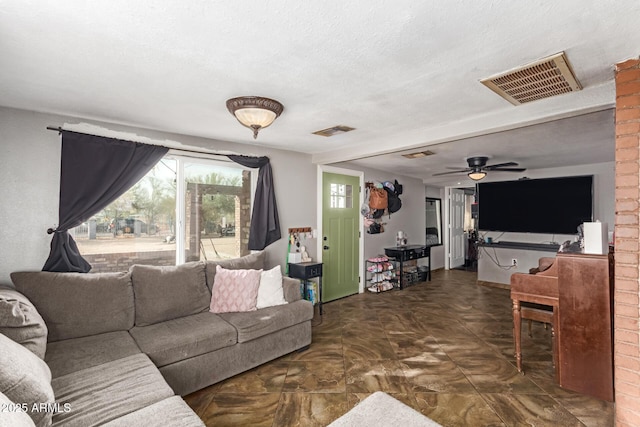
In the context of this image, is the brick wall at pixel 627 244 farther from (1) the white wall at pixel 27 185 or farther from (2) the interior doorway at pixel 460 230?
(2) the interior doorway at pixel 460 230

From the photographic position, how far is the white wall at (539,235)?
486 centimetres

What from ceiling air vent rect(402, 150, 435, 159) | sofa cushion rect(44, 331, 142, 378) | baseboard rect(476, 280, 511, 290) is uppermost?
ceiling air vent rect(402, 150, 435, 159)

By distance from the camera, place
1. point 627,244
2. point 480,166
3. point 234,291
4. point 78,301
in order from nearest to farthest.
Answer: point 627,244, point 78,301, point 234,291, point 480,166

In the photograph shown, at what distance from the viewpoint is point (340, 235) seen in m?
4.97

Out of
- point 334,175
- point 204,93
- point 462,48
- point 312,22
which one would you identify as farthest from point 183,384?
point 334,175

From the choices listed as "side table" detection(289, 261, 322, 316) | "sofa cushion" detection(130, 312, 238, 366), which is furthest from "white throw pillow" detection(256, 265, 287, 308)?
"side table" detection(289, 261, 322, 316)

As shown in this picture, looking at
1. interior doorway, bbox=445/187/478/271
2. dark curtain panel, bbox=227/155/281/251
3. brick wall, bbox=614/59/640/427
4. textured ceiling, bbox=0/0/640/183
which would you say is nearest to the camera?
textured ceiling, bbox=0/0/640/183

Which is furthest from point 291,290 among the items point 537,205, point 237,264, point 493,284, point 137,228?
point 537,205

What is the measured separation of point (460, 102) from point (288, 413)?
2.63 m

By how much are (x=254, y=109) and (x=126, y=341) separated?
196cm

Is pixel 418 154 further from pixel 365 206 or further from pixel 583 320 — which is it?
pixel 583 320

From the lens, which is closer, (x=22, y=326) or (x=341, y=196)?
(x=22, y=326)

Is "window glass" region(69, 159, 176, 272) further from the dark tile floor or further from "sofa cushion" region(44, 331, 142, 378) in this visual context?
the dark tile floor

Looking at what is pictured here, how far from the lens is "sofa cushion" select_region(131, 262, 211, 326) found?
261 cm
